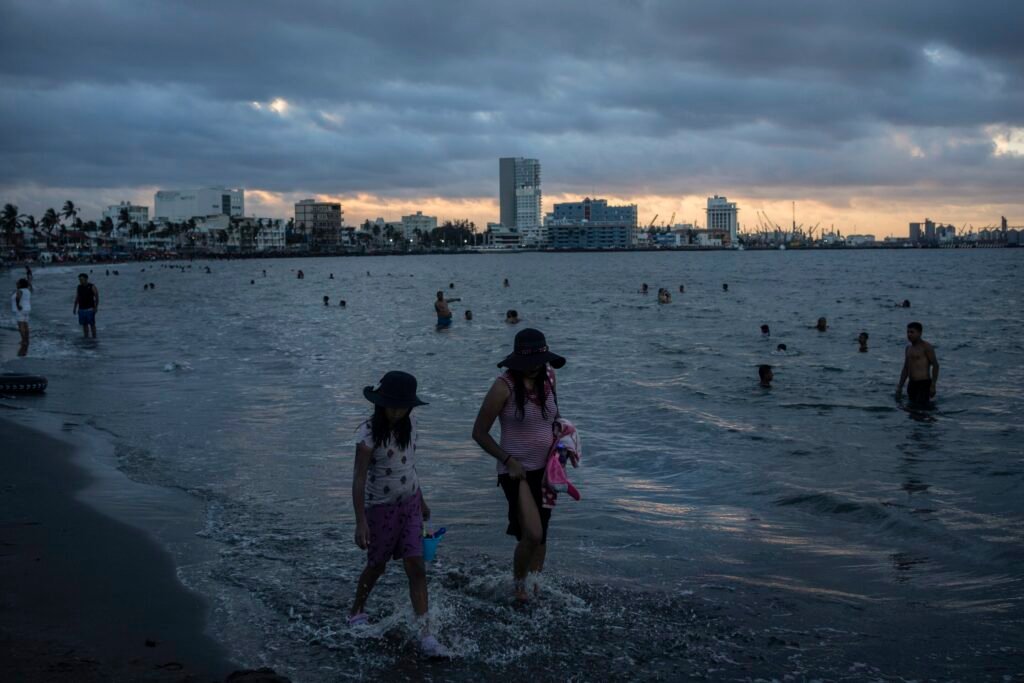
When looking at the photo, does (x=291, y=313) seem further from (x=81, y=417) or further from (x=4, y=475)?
(x=4, y=475)

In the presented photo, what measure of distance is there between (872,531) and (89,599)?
6.77 meters

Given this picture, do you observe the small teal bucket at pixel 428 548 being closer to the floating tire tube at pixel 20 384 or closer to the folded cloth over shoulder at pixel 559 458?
the folded cloth over shoulder at pixel 559 458

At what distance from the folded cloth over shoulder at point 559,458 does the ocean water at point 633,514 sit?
90cm

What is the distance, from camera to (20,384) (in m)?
14.9

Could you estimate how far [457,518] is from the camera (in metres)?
8.33

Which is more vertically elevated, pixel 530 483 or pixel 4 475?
pixel 530 483

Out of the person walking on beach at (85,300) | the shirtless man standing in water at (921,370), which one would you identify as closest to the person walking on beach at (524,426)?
the shirtless man standing in water at (921,370)

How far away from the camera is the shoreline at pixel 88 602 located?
4875 millimetres

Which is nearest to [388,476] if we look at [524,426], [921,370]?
[524,426]

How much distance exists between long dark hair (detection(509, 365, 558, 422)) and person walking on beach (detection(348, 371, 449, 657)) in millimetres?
743

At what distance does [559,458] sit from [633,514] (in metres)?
3.10

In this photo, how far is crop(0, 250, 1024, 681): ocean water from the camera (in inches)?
216

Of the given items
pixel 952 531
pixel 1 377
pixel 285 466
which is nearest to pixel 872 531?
pixel 952 531

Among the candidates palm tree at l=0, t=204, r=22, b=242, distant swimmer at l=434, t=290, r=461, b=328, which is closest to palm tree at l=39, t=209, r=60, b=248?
palm tree at l=0, t=204, r=22, b=242
